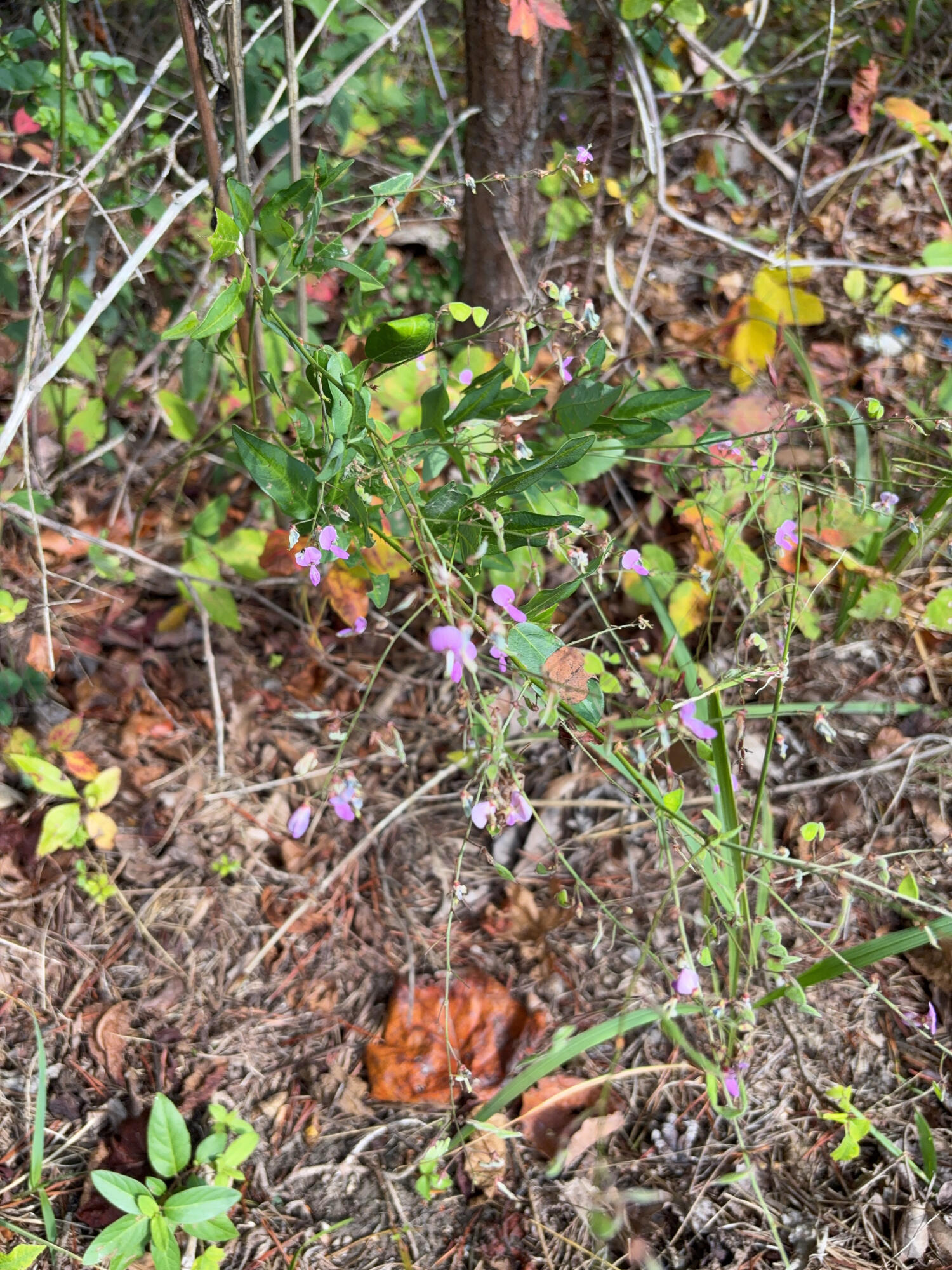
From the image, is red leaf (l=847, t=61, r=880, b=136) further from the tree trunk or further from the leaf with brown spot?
the leaf with brown spot

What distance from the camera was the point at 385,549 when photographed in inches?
53.2

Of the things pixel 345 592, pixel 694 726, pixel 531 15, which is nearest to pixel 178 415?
pixel 345 592

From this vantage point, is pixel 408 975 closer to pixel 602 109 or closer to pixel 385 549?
pixel 385 549

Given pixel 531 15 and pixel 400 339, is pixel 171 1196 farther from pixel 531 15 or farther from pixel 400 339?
pixel 531 15

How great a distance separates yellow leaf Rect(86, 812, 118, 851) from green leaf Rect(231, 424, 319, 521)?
26.9 inches

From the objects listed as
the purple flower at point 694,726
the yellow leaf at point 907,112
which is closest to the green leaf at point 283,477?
the purple flower at point 694,726

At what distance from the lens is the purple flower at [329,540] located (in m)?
0.96

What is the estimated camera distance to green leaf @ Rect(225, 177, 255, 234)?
963 mm

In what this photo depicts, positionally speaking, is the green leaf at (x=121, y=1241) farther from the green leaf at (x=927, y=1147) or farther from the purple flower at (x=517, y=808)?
the green leaf at (x=927, y=1147)

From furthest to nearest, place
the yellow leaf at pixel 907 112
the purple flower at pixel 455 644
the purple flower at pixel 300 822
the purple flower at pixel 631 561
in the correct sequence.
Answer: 1. the yellow leaf at pixel 907 112
2. the purple flower at pixel 631 561
3. the purple flower at pixel 300 822
4. the purple flower at pixel 455 644

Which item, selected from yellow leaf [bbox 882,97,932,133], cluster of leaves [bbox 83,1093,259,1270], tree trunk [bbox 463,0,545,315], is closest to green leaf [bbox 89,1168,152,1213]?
cluster of leaves [bbox 83,1093,259,1270]

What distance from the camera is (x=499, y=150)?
68.7 inches

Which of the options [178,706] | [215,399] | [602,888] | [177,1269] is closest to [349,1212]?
[177,1269]

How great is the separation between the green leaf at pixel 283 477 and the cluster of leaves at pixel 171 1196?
2.50 ft
